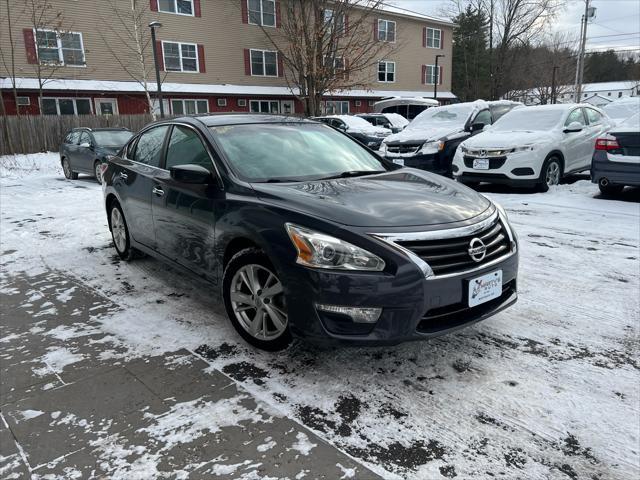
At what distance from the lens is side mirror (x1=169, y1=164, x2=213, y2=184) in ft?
11.2

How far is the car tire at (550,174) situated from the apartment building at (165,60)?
20.6m

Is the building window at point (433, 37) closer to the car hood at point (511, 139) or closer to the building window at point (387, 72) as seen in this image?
the building window at point (387, 72)

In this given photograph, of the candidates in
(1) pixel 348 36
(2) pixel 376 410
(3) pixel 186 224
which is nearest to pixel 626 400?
(2) pixel 376 410

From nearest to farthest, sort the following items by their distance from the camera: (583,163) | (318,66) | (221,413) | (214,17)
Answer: (221,413), (583,163), (318,66), (214,17)

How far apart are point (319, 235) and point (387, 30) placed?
34479mm

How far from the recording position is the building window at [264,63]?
28.6m

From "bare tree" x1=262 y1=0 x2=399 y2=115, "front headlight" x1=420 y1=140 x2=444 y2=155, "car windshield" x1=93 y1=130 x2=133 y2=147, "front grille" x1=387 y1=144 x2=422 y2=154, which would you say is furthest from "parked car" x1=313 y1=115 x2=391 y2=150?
"car windshield" x1=93 y1=130 x2=133 y2=147

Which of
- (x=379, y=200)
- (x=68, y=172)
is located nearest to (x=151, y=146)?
(x=379, y=200)

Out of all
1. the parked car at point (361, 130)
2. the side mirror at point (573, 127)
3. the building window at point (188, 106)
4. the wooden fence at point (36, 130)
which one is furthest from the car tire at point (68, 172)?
the building window at point (188, 106)

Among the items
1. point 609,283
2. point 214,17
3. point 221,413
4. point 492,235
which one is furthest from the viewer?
point 214,17

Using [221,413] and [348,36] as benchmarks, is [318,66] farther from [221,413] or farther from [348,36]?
[221,413]

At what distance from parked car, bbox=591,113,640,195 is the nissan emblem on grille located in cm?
616

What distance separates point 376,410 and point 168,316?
79.1 inches

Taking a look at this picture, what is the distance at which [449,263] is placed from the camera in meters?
2.71
